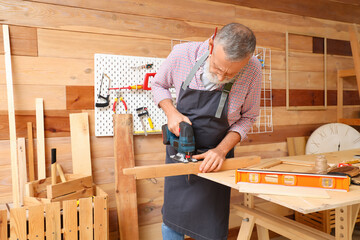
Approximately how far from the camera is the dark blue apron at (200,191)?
1.61m

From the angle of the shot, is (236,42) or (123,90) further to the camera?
(123,90)

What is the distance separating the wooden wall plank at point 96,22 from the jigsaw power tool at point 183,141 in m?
1.05

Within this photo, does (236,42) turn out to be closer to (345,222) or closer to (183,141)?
(183,141)

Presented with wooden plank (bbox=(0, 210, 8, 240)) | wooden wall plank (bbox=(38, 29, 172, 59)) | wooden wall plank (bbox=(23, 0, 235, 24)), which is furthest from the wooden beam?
wooden wall plank (bbox=(23, 0, 235, 24))

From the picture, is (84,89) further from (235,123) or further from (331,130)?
(331,130)

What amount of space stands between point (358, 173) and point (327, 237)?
0.39 meters

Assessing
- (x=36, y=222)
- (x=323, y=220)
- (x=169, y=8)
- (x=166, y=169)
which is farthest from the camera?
(x=323, y=220)

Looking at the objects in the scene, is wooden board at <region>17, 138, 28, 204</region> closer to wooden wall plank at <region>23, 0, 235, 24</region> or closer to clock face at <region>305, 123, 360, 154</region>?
wooden wall plank at <region>23, 0, 235, 24</region>

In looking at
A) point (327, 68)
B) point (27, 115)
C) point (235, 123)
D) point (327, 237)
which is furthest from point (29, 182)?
point (327, 68)

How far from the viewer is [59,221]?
5.64 feet

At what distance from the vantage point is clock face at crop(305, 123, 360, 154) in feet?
8.94

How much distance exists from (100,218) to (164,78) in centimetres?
92

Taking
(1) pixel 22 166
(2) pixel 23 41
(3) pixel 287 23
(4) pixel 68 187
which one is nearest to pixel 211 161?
(4) pixel 68 187

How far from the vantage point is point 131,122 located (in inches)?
87.6
